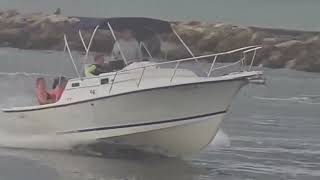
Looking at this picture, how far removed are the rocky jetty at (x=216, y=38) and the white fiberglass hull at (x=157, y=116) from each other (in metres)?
25.6

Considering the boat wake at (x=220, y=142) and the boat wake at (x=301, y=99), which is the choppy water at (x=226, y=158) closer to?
the boat wake at (x=220, y=142)

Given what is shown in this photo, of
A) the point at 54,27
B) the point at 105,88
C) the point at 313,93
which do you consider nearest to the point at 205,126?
the point at 105,88

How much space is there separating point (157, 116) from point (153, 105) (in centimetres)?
22

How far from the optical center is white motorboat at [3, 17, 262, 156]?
1441 cm

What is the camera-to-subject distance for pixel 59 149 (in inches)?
625

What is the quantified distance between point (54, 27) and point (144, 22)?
40.9m

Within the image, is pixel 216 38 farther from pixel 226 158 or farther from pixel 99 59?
pixel 99 59

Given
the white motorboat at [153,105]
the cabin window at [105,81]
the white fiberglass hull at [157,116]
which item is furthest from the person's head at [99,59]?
the white fiberglass hull at [157,116]

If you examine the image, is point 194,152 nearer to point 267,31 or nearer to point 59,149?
point 59,149

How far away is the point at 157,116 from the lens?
14727 millimetres

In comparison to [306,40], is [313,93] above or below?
above

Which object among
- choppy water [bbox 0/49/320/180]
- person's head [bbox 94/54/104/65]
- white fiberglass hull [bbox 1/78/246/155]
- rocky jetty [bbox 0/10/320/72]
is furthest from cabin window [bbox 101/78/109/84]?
rocky jetty [bbox 0/10/320/72]

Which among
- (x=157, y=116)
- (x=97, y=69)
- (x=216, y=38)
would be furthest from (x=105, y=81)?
(x=216, y=38)

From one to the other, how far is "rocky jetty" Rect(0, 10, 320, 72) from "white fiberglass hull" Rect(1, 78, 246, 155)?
25635 mm
